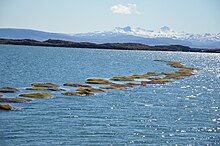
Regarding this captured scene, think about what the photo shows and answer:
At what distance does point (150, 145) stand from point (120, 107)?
20725 mm

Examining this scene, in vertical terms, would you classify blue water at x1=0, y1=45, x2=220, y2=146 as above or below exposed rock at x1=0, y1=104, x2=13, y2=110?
below

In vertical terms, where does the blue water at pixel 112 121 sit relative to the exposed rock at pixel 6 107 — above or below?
below

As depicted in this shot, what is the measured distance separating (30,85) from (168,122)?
130 feet

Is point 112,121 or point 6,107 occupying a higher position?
point 6,107

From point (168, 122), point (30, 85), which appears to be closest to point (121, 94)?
point (30, 85)

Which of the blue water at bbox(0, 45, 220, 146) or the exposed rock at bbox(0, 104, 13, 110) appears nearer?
the blue water at bbox(0, 45, 220, 146)

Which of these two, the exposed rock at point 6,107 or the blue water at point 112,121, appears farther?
the exposed rock at point 6,107

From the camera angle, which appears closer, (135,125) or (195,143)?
(195,143)

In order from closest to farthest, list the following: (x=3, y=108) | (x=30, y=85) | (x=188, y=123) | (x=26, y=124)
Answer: (x=26, y=124), (x=188, y=123), (x=3, y=108), (x=30, y=85)

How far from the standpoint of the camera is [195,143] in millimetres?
39469

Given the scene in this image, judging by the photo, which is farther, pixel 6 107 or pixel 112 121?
pixel 6 107

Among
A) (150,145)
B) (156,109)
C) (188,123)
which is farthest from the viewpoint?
(156,109)

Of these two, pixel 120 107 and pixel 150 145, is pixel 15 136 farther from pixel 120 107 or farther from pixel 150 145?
pixel 120 107

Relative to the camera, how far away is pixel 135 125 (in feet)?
152
